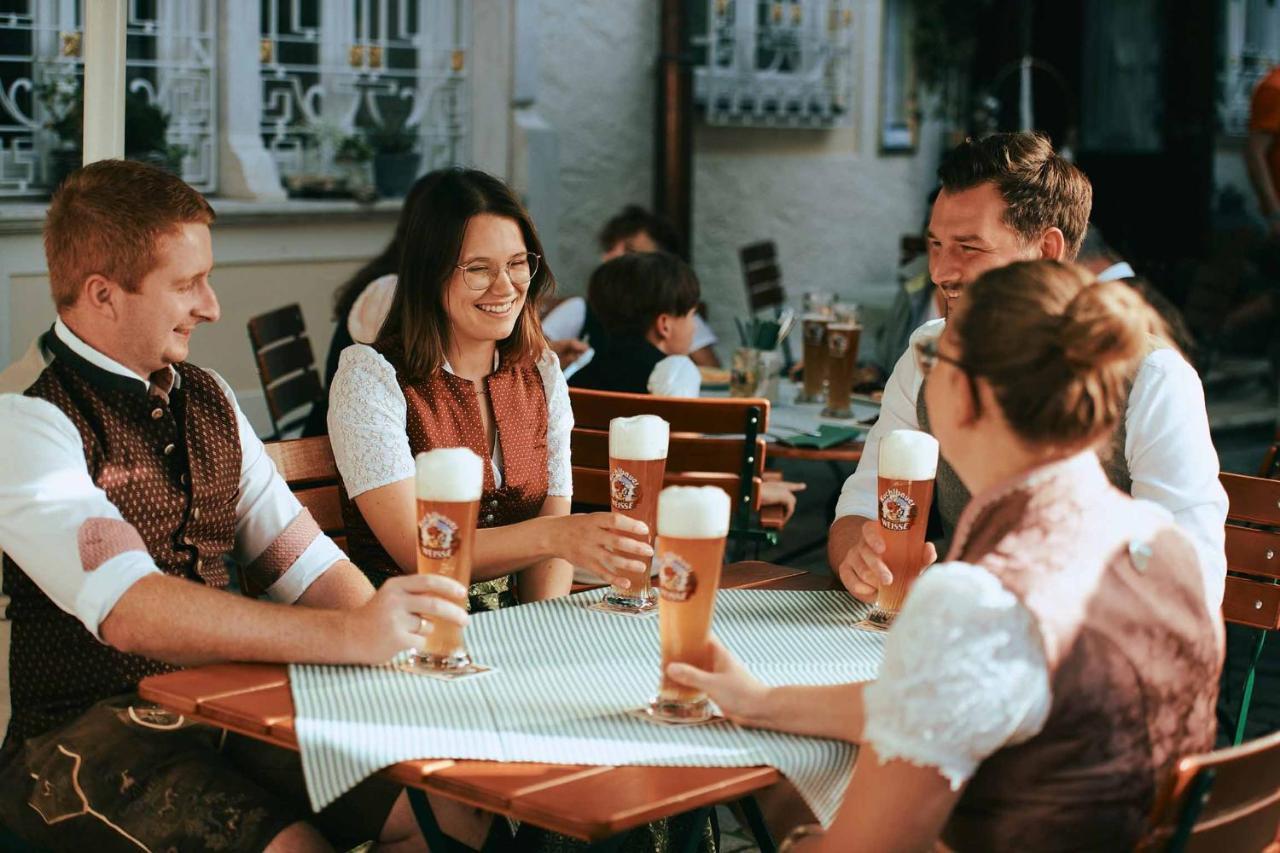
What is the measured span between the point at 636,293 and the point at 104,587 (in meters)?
2.65

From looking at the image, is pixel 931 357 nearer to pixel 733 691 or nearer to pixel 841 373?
pixel 733 691

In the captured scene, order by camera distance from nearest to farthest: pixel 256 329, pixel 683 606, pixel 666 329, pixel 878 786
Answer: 1. pixel 878 786
2. pixel 683 606
3. pixel 666 329
4. pixel 256 329

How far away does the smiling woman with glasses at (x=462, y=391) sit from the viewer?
285cm

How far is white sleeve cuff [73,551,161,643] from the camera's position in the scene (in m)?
2.15

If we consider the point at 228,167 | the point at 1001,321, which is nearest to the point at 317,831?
the point at 1001,321

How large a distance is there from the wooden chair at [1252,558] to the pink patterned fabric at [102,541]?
202 cm

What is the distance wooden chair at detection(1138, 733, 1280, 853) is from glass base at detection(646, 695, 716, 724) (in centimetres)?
51

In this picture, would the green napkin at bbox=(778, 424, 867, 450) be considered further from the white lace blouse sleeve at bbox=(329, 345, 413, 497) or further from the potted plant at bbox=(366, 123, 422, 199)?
the potted plant at bbox=(366, 123, 422, 199)

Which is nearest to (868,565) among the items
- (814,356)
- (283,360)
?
(814,356)

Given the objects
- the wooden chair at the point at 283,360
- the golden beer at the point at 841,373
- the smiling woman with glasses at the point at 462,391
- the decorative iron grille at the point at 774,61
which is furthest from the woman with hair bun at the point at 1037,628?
the decorative iron grille at the point at 774,61

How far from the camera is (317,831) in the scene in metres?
2.22

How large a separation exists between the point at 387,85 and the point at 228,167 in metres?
0.97

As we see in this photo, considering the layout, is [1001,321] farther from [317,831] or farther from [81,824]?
[81,824]

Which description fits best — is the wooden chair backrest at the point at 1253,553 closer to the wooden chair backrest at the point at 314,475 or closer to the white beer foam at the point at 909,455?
the white beer foam at the point at 909,455
